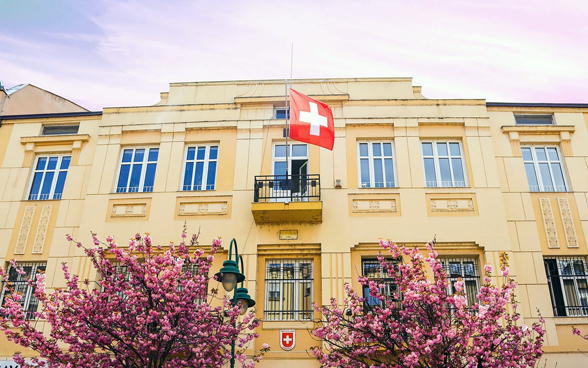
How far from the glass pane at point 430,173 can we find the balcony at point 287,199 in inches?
135

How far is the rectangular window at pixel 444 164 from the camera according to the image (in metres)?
15.4

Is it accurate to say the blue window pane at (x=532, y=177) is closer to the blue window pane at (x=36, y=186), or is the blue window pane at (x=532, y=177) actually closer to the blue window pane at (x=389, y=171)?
the blue window pane at (x=389, y=171)

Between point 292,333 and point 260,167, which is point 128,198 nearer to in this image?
point 260,167

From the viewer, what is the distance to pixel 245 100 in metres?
16.7

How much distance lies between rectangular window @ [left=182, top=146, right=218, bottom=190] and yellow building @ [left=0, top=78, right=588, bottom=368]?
0.05m

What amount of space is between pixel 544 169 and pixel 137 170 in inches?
516

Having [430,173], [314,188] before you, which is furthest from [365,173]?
[430,173]

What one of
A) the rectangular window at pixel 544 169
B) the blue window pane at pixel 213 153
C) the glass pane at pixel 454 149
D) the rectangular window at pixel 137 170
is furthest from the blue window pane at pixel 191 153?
the rectangular window at pixel 544 169

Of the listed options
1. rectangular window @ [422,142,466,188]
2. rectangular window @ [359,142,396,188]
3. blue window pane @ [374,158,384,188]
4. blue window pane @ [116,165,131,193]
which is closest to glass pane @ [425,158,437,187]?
rectangular window @ [422,142,466,188]

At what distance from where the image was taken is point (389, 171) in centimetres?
1566

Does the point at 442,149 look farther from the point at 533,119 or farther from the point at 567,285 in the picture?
the point at 567,285

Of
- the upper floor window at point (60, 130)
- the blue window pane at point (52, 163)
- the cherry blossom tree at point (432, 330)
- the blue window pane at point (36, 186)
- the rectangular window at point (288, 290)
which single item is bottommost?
the cherry blossom tree at point (432, 330)

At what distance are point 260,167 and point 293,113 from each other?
2.16 m

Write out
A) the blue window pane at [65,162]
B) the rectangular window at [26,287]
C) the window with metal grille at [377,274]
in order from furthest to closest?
the blue window pane at [65,162]
the rectangular window at [26,287]
the window with metal grille at [377,274]
